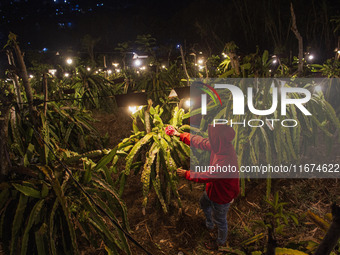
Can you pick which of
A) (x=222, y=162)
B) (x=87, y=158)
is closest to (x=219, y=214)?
(x=222, y=162)

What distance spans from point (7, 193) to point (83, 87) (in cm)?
364

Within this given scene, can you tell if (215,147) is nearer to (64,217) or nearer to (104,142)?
(64,217)

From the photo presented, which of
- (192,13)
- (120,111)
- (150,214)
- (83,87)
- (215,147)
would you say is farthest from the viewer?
(192,13)

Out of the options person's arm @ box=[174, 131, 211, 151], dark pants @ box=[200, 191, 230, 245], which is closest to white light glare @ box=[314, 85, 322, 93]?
person's arm @ box=[174, 131, 211, 151]

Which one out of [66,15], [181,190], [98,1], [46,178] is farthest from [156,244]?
[98,1]

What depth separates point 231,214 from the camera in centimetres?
288

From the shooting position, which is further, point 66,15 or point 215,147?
point 66,15

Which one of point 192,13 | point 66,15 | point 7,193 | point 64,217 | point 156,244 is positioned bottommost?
point 156,244

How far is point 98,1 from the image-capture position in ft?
172

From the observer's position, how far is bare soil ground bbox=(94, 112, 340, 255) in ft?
8.10

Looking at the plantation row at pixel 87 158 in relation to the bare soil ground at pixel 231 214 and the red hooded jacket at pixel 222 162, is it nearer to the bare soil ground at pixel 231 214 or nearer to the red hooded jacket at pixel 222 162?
the bare soil ground at pixel 231 214

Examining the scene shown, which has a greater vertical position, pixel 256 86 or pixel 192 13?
pixel 192 13

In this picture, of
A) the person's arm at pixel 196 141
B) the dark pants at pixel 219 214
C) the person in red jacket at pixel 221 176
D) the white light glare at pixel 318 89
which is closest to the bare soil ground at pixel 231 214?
the dark pants at pixel 219 214

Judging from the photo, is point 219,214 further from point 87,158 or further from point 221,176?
point 87,158
